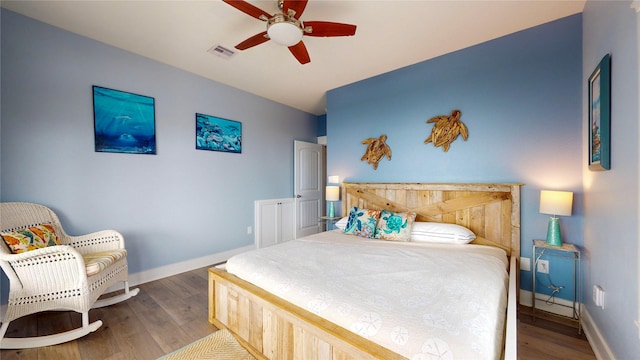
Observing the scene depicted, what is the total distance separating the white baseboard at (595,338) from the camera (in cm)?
150

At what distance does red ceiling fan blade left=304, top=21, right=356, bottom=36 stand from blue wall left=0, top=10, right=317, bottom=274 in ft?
7.27

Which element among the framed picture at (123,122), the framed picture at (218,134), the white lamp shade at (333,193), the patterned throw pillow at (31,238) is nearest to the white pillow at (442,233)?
the white lamp shade at (333,193)

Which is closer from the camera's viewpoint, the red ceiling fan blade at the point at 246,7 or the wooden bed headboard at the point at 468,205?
the red ceiling fan blade at the point at 246,7

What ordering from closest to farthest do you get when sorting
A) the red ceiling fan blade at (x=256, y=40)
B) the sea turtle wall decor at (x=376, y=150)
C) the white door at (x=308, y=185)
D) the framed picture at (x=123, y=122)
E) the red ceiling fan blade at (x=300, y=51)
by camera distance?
the red ceiling fan blade at (x=256, y=40)
the red ceiling fan blade at (x=300, y=51)
the framed picture at (x=123, y=122)
the sea turtle wall decor at (x=376, y=150)
the white door at (x=308, y=185)

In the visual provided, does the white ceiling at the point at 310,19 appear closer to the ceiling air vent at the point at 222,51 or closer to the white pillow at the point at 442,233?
the ceiling air vent at the point at 222,51

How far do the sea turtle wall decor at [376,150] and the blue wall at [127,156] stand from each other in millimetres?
1770

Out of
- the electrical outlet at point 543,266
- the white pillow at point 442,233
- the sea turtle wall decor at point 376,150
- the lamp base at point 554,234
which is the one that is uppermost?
the sea turtle wall decor at point 376,150

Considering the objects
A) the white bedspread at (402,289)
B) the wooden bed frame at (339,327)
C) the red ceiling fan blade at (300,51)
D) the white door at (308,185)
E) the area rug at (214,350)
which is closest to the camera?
the white bedspread at (402,289)

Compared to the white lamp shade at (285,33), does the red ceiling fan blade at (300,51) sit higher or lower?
higher

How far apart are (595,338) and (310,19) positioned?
3263 mm

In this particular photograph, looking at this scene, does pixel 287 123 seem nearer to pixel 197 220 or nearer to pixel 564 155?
→ pixel 197 220

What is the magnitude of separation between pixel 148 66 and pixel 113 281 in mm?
2361

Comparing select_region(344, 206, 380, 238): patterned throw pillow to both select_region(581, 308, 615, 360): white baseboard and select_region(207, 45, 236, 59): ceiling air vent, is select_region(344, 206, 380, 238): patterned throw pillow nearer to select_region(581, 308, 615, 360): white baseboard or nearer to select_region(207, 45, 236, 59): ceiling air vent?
select_region(581, 308, 615, 360): white baseboard

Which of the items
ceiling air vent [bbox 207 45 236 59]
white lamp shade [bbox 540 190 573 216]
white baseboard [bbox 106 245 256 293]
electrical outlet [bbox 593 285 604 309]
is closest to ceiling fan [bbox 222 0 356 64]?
ceiling air vent [bbox 207 45 236 59]
